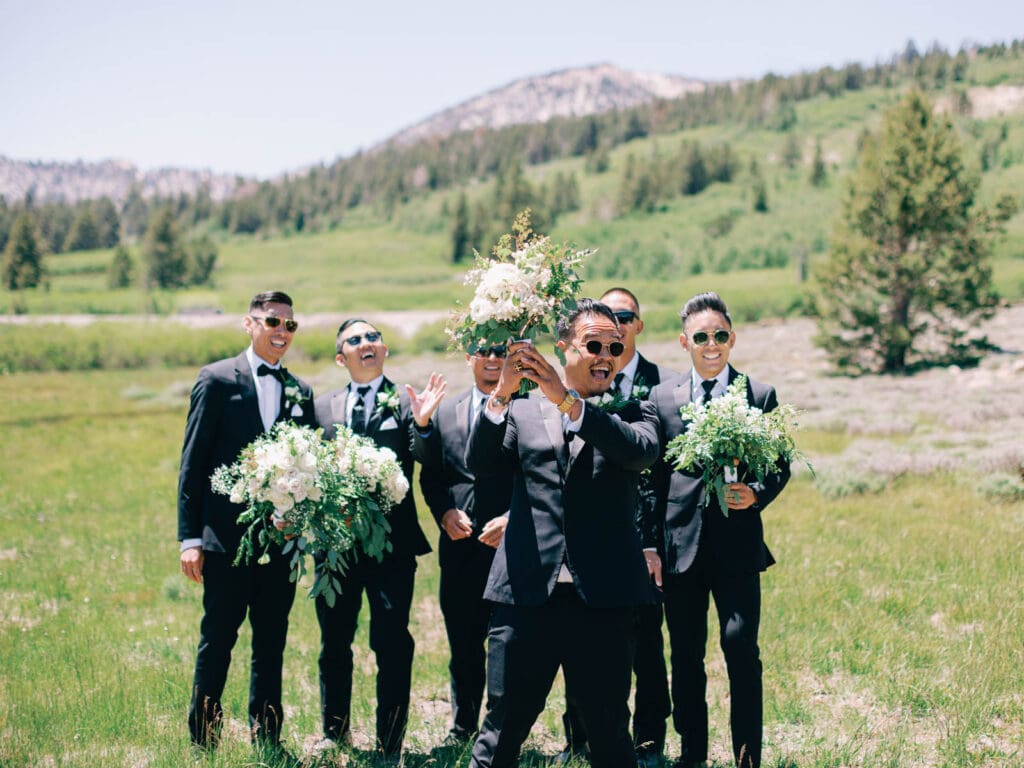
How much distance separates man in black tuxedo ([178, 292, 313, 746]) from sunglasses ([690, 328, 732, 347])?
8.30 feet

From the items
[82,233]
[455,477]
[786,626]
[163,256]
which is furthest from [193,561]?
[82,233]

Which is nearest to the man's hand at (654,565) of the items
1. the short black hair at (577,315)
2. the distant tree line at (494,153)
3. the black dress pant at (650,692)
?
the black dress pant at (650,692)

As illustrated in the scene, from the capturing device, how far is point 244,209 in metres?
161

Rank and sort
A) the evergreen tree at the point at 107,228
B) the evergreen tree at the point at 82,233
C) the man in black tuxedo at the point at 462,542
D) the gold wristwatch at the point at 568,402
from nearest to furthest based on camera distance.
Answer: the gold wristwatch at the point at 568,402, the man in black tuxedo at the point at 462,542, the evergreen tree at the point at 82,233, the evergreen tree at the point at 107,228

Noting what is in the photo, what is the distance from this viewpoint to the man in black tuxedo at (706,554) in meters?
4.61

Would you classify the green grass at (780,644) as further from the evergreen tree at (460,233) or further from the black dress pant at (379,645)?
the evergreen tree at (460,233)

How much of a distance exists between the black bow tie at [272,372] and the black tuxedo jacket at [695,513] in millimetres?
2374

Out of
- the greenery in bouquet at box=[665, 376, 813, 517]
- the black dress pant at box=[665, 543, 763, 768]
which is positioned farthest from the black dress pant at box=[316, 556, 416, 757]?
the greenery in bouquet at box=[665, 376, 813, 517]

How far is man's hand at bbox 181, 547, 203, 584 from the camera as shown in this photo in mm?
4961

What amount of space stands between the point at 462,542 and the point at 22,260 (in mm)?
81841

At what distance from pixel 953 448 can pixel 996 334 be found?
77.4ft

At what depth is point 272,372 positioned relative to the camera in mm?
5309

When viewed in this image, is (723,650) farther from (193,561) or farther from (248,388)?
(248,388)

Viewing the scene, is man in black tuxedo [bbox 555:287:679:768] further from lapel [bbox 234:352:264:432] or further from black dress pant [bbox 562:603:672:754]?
lapel [bbox 234:352:264:432]
